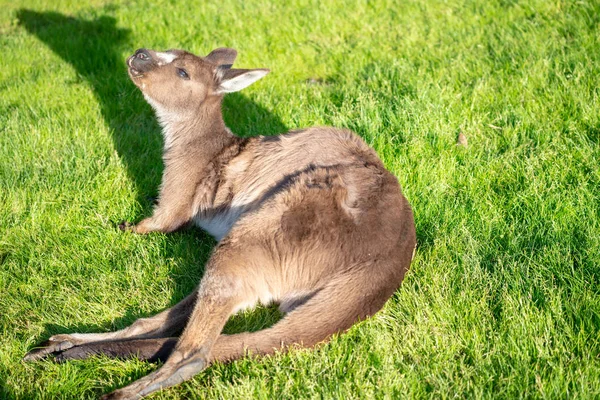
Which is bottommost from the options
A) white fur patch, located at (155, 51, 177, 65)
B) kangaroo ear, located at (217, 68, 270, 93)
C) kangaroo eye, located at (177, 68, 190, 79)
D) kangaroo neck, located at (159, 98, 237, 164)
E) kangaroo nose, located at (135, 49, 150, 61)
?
kangaroo neck, located at (159, 98, 237, 164)

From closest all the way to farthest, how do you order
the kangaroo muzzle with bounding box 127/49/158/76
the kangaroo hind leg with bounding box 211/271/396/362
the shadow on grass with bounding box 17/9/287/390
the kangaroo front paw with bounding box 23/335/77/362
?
the kangaroo hind leg with bounding box 211/271/396/362
the kangaroo front paw with bounding box 23/335/77/362
the shadow on grass with bounding box 17/9/287/390
the kangaroo muzzle with bounding box 127/49/158/76

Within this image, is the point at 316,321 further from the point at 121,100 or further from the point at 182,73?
the point at 121,100

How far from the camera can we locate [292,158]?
4500 mm

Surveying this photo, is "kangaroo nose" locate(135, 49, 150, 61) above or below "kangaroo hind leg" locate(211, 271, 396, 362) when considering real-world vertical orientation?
above

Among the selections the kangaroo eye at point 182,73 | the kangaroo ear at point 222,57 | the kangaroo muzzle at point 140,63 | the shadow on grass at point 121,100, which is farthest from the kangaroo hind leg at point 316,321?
the kangaroo ear at point 222,57

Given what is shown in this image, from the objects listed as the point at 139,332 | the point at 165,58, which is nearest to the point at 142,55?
the point at 165,58

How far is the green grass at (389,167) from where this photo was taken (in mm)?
3406

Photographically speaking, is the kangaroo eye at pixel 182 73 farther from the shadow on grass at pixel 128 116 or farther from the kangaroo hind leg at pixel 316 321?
the kangaroo hind leg at pixel 316 321

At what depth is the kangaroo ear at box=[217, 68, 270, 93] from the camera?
5.05 meters

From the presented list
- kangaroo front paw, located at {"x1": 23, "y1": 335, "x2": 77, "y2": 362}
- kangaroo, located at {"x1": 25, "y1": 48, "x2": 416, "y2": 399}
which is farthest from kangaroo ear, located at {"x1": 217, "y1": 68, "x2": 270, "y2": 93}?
kangaroo front paw, located at {"x1": 23, "y1": 335, "x2": 77, "y2": 362}

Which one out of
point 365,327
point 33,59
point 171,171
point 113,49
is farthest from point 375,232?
point 33,59

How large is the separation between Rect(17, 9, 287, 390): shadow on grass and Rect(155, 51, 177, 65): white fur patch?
36.3 inches

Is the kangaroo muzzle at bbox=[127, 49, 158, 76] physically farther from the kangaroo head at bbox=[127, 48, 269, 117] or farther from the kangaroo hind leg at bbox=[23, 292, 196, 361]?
the kangaroo hind leg at bbox=[23, 292, 196, 361]

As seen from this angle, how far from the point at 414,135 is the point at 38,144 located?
3.27 meters
